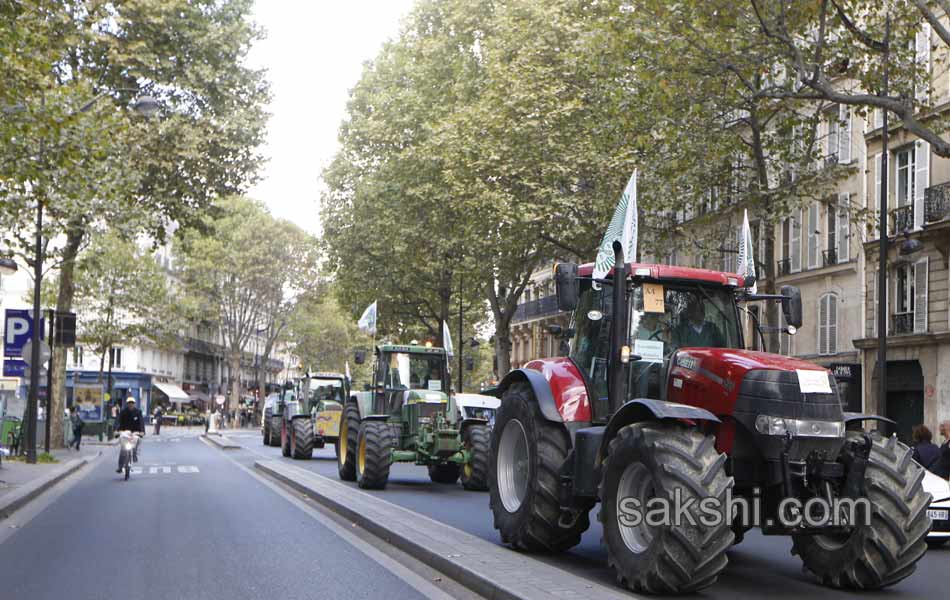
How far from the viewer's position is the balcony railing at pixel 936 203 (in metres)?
31.4

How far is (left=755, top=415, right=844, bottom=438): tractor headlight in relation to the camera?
29.6 ft

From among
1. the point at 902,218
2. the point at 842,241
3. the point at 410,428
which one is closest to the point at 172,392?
the point at 842,241

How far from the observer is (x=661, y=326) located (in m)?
10.6

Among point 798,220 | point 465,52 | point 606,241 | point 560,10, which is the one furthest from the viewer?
point 465,52

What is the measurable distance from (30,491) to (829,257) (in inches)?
1048

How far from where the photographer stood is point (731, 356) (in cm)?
953

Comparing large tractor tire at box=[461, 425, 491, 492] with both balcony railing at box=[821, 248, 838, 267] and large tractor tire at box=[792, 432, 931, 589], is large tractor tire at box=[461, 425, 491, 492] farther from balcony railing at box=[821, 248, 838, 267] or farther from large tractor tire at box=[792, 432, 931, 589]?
balcony railing at box=[821, 248, 838, 267]

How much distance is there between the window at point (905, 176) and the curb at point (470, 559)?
73.6 feet

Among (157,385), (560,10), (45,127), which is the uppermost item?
(560,10)

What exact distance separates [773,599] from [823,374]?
5.91 ft

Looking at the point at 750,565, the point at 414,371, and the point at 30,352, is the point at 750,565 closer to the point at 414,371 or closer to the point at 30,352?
the point at 414,371

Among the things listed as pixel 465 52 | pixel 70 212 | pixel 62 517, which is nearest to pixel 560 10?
pixel 465 52

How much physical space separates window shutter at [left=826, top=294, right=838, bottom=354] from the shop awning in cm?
6141

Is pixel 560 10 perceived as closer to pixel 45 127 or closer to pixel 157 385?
pixel 45 127
